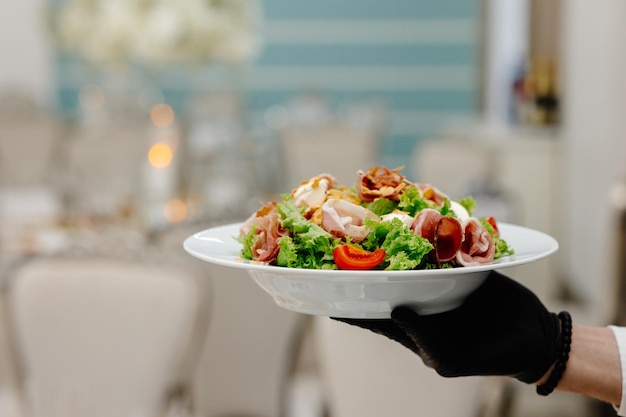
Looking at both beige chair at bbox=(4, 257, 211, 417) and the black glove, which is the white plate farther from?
beige chair at bbox=(4, 257, 211, 417)

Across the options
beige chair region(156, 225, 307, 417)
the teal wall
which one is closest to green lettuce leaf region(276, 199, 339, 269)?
beige chair region(156, 225, 307, 417)

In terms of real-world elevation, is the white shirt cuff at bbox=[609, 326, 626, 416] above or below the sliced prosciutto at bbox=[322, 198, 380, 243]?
below

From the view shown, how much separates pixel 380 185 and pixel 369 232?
0.37 ft

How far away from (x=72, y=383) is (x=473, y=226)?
1359 mm

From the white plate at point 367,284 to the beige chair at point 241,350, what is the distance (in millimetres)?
1376

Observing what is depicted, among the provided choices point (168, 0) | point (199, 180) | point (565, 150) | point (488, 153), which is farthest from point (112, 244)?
point (565, 150)

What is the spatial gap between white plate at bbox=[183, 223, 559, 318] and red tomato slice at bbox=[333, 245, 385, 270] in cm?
2

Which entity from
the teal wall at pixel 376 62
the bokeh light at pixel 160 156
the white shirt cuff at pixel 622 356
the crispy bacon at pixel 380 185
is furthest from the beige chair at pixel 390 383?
the teal wall at pixel 376 62

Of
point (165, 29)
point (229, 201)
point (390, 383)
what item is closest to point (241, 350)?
point (390, 383)

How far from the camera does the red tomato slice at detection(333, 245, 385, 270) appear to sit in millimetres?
970

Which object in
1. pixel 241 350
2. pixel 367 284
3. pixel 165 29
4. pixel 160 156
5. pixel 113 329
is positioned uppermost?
pixel 165 29

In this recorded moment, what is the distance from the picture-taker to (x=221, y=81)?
25.8 feet

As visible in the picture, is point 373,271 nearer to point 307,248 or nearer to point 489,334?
point 307,248

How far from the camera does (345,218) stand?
1.03 m
